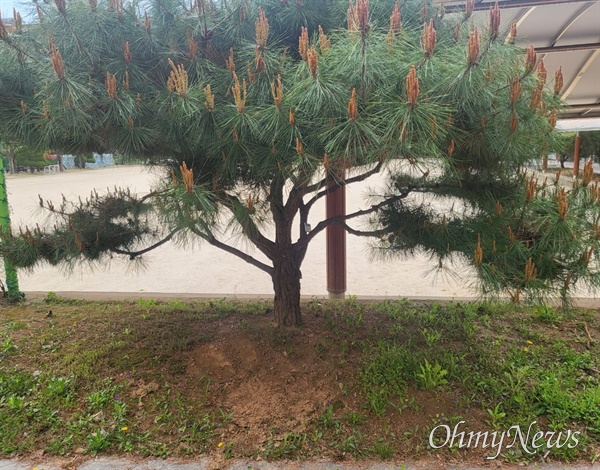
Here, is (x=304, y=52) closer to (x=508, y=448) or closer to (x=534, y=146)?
(x=534, y=146)

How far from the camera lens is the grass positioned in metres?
2.04

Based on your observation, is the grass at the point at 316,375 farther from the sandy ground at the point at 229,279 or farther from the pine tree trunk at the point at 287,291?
the sandy ground at the point at 229,279

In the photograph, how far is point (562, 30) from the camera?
4.45 meters

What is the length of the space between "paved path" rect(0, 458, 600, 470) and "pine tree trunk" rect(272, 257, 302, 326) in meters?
1.11

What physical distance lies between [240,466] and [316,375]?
0.71 metres

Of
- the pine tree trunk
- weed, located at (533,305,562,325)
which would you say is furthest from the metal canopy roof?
the pine tree trunk

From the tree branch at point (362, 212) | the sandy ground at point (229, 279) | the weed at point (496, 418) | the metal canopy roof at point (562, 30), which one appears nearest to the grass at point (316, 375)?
the weed at point (496, 418)

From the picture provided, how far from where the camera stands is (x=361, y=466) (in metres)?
1.89

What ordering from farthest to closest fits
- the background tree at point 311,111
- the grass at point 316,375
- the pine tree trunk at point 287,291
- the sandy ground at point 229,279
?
the sandy ground at point 229,279 → the pine tree trunk at point 287,291 → the grass at point 316,375 → the background tree at point 311,111

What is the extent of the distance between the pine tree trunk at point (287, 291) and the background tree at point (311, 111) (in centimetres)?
52

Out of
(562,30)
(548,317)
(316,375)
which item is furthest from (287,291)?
(562,30)

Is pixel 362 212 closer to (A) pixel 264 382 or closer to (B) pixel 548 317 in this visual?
(A) pixel 264 382

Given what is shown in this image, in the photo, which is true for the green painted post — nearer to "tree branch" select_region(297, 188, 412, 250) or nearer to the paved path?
the paved path

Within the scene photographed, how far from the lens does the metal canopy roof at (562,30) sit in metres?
3.54
